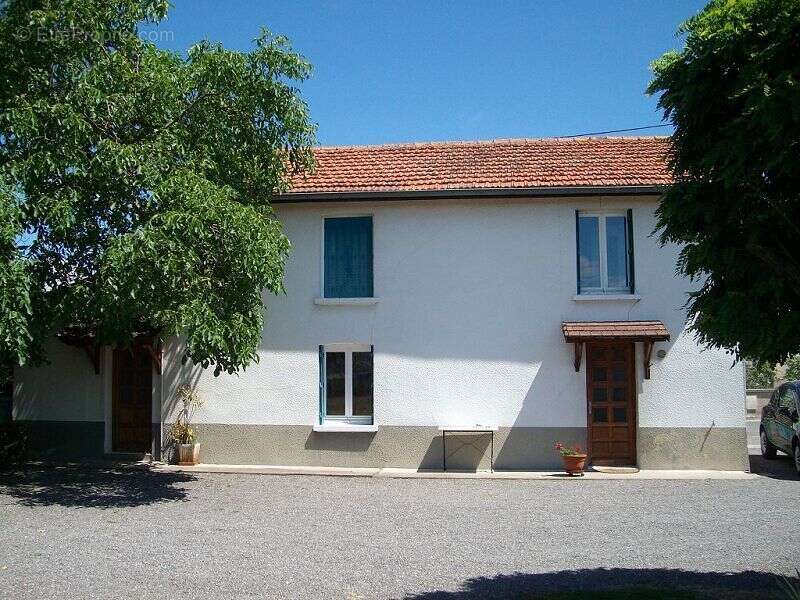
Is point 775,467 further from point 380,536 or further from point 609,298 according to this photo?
point 380,536

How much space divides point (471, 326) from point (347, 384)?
2.61 m

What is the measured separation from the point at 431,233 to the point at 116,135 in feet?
19.2

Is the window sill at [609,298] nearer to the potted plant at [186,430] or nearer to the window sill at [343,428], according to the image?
the window sill at [343,428]

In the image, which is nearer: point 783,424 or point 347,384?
point 347,384

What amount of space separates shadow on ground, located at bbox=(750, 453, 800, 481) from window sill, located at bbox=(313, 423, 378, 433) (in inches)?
280

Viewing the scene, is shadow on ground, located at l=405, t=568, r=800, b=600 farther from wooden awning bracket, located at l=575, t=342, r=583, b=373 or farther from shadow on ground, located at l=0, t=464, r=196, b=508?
wooden awning bracket, located at l=575, t=342, r=583, b=373

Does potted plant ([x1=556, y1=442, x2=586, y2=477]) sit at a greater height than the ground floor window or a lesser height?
lesser

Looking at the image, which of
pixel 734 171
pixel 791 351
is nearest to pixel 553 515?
pixel 791 351

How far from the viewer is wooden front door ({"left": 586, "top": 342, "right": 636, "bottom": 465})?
14.1 m

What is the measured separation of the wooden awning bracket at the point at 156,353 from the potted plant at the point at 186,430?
24.1 inches

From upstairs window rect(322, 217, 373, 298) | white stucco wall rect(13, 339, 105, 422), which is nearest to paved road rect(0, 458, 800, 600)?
white stucco wall rect(13, 339, 105, 422)

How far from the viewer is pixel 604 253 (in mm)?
14367

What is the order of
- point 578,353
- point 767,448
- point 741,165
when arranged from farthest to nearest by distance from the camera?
point 767,448 → point 578,353 → point 741,165

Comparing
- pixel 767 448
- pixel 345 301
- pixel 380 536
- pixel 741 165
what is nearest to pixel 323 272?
pixel 345 301
